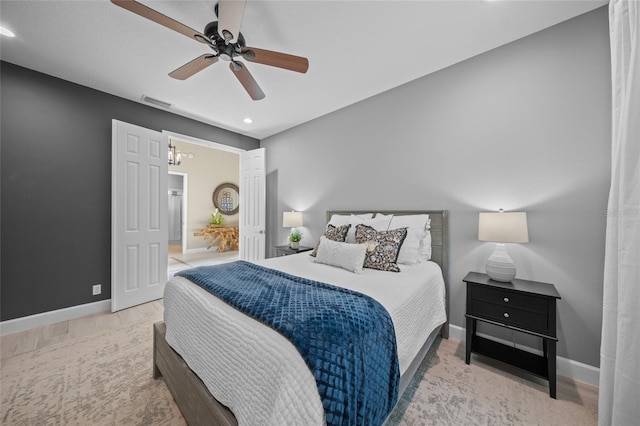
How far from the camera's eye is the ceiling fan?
147 cm

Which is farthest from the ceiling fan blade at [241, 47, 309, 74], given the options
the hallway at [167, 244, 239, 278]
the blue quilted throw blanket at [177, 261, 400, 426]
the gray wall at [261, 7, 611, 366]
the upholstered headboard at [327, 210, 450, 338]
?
the hallway at [167, 244, 239, 278]

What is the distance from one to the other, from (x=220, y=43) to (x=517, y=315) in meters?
3.06

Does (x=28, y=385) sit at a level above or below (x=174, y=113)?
below

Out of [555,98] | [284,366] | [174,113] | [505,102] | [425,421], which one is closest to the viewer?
[284,366]

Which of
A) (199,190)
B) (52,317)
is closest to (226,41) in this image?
(52,317)

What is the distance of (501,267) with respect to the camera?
1.97 metres

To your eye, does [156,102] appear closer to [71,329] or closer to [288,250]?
[288,250]

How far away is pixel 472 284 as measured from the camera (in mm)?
2004

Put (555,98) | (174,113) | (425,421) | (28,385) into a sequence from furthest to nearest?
1. (174,113)
2. (555,98)
3. (28,385)
4. (425,421)

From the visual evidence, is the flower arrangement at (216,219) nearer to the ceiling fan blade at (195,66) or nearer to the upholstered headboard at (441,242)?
the ceiling fan blade at (195,66)

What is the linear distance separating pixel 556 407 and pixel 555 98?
7.51 feet

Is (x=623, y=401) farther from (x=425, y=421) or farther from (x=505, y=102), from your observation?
(x=505, y=102)

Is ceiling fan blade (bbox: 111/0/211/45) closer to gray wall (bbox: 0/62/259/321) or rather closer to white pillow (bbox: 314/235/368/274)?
white pillow (bbox: 314/235/368/274)

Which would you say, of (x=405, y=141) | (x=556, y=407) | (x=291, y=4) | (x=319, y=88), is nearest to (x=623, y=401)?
(x=556, y=407)
